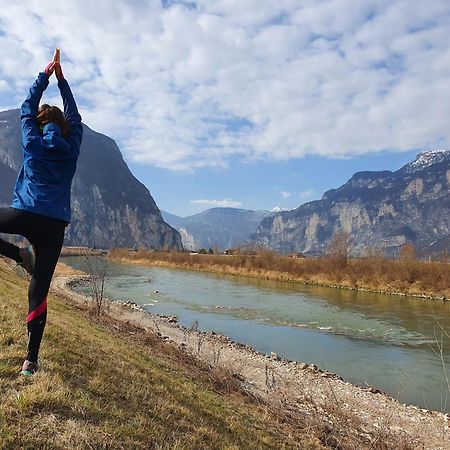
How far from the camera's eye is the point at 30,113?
468cm

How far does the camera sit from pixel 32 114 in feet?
15.3

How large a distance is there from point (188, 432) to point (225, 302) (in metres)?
30.9

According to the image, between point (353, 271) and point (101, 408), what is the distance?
52.8 metres

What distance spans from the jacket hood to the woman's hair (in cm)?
9

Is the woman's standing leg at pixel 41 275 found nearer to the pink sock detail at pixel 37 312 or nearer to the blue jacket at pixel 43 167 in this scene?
the pink sock detail at pixel 37 312

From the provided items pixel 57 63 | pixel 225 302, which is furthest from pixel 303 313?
pixel 57 63

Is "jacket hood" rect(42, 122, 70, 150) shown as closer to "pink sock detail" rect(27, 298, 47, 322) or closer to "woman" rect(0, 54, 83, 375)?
"woman" rect(0, 54, 83, 375)

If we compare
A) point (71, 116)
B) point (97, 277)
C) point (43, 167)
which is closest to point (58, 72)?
point (71, 116)

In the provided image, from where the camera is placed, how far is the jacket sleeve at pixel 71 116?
4.82 meters

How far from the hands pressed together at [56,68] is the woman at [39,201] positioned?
0.32 metres

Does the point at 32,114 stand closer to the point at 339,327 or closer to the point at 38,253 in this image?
the point at 38,253

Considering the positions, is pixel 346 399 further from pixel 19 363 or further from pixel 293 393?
pixel 19 363

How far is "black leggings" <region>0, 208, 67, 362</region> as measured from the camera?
4.29 m

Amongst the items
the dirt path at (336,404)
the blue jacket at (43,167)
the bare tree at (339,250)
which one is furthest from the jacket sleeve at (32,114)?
the bare tree at (339,250)
